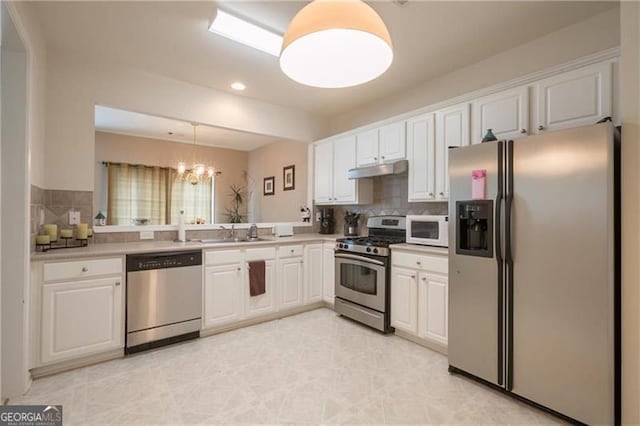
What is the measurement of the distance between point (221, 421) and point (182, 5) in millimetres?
2758

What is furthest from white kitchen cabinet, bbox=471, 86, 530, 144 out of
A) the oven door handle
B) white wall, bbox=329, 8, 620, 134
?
the oven door handle

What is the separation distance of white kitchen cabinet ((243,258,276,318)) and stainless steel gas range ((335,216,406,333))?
0.74 meters

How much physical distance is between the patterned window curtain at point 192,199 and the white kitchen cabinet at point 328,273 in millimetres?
3461

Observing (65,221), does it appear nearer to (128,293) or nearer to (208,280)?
(128,293)

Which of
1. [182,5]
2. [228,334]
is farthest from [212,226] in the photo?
[182,5]

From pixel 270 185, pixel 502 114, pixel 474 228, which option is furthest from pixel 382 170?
pixel 270 185

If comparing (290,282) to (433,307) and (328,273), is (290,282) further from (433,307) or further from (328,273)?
(433,307)

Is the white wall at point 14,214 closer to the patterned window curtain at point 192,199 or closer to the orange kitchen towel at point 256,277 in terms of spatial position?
the orange kitchen towel at point 256,277

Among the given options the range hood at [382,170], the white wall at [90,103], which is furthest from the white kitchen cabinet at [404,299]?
the white wall at [90,103]

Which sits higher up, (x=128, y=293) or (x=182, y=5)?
(x=182, y=5)

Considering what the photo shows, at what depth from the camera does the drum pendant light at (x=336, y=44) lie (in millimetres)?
1350

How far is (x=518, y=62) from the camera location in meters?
2.78

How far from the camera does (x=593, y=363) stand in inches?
68.1

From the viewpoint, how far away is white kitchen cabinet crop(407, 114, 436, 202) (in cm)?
308
